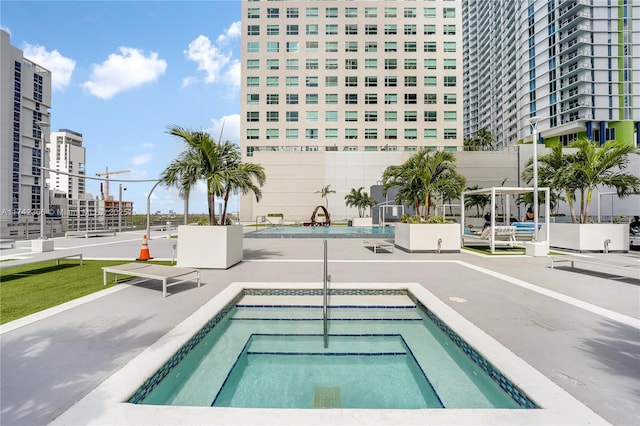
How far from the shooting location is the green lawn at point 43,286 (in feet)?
17.3

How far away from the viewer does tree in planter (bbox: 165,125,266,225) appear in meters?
9.31

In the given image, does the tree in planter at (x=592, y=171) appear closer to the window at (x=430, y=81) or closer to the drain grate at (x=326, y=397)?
the drain grate at (x=326, y=397)

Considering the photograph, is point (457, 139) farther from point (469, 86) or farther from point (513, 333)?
point (469, 86)

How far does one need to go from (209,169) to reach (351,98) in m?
46.9

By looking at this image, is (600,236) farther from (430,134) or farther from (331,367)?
(430,134)

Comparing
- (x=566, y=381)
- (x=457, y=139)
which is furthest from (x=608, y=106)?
(x=566, y=381)

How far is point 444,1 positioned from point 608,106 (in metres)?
40.3

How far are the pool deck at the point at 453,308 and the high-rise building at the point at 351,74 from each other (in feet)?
148

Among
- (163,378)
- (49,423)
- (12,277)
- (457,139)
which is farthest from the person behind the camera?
(457,139)

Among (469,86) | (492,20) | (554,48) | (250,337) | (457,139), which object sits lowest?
(250,337)

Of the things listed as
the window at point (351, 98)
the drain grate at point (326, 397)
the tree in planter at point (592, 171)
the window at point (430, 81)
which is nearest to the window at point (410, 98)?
the window at point (430, 81)

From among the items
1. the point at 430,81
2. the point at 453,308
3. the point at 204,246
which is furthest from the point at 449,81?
the point at 453,308

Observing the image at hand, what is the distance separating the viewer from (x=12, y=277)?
7684 mm

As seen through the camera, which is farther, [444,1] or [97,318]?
[444,1]
